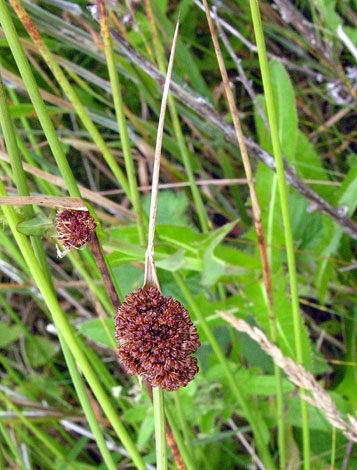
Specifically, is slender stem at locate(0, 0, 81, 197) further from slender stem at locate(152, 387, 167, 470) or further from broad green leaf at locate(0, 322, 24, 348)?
broad green leaf at locate(0, 322, 24, 348)

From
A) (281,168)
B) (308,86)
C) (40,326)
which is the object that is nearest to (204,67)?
(308,86)

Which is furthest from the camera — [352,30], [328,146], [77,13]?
[328,146]

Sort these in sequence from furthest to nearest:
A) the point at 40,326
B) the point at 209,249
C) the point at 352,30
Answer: the point at 40,326
the point at 352,30
the point at 209,249

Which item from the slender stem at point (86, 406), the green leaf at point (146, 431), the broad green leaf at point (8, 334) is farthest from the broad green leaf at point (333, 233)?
the broad green leaf at point (8, 334)

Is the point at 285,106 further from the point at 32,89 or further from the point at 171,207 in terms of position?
the point at 32,89

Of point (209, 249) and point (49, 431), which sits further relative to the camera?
point (49, 431)

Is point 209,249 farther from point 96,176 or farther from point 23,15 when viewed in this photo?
point 96,176

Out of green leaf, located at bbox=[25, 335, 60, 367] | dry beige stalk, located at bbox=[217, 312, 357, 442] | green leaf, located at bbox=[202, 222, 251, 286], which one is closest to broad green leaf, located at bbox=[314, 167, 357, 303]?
green leaf, located at bbox=[202, 222, 251, 286]
